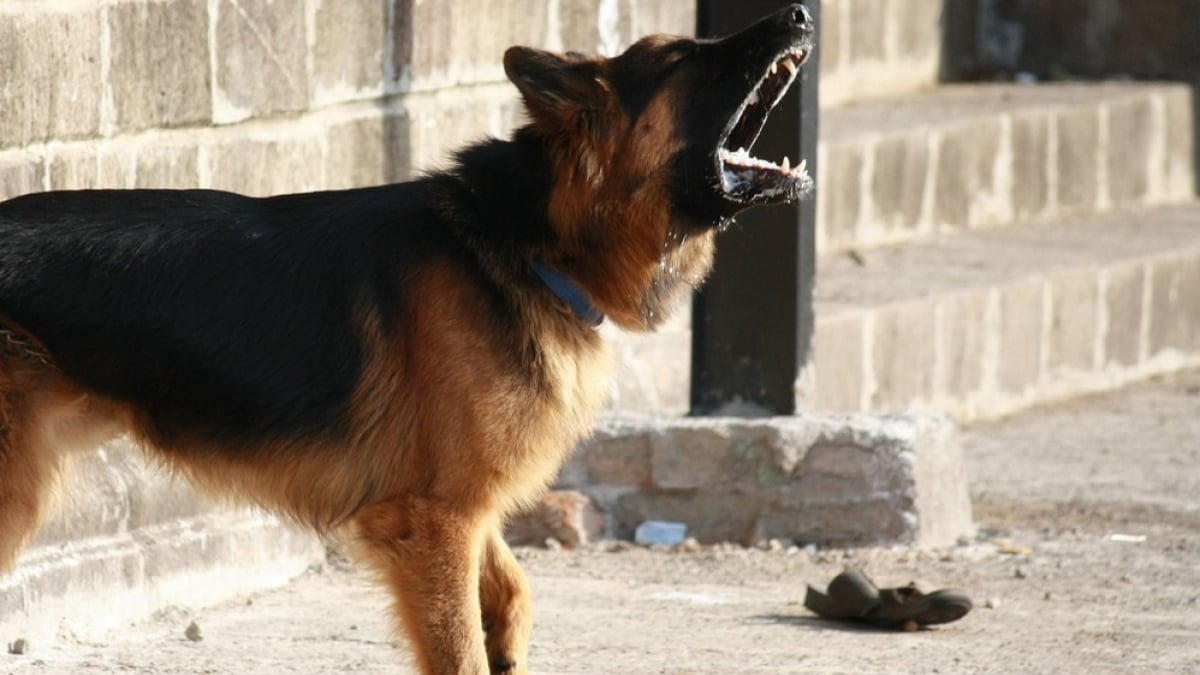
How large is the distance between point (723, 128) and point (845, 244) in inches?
222

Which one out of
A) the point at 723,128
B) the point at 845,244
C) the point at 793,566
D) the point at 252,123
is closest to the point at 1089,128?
the point at 845,244

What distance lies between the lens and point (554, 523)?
7.25 m

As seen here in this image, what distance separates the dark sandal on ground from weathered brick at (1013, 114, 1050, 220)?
19.5 ft

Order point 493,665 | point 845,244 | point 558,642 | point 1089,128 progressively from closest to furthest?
point 493,665, point 558,642, point 845,244, point 1089,128

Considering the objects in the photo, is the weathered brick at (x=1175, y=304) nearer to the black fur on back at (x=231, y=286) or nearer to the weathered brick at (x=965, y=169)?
the weathered brick at (x=965, y=169)

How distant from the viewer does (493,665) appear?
546 centimetres

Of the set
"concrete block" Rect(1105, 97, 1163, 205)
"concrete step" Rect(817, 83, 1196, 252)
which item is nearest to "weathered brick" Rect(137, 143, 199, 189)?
"concrete step" Rect(817, 83, 1196, 252)

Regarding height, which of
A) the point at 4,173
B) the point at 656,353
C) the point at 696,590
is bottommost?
the point at 696,590

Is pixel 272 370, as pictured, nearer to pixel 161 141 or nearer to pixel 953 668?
pixel 161 141

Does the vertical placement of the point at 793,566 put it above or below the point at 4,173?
below

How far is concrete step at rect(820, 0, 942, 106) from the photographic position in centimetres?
1197

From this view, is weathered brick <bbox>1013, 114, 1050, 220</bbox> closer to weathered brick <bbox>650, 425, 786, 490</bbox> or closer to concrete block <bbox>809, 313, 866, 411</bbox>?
concrete block <bbox>809, 313, 866, 411</bbox>

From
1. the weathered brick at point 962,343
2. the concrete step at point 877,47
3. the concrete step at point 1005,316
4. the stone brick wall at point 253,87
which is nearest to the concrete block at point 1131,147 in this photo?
the concrete step at point 1005,316

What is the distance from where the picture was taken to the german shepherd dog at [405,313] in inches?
196
